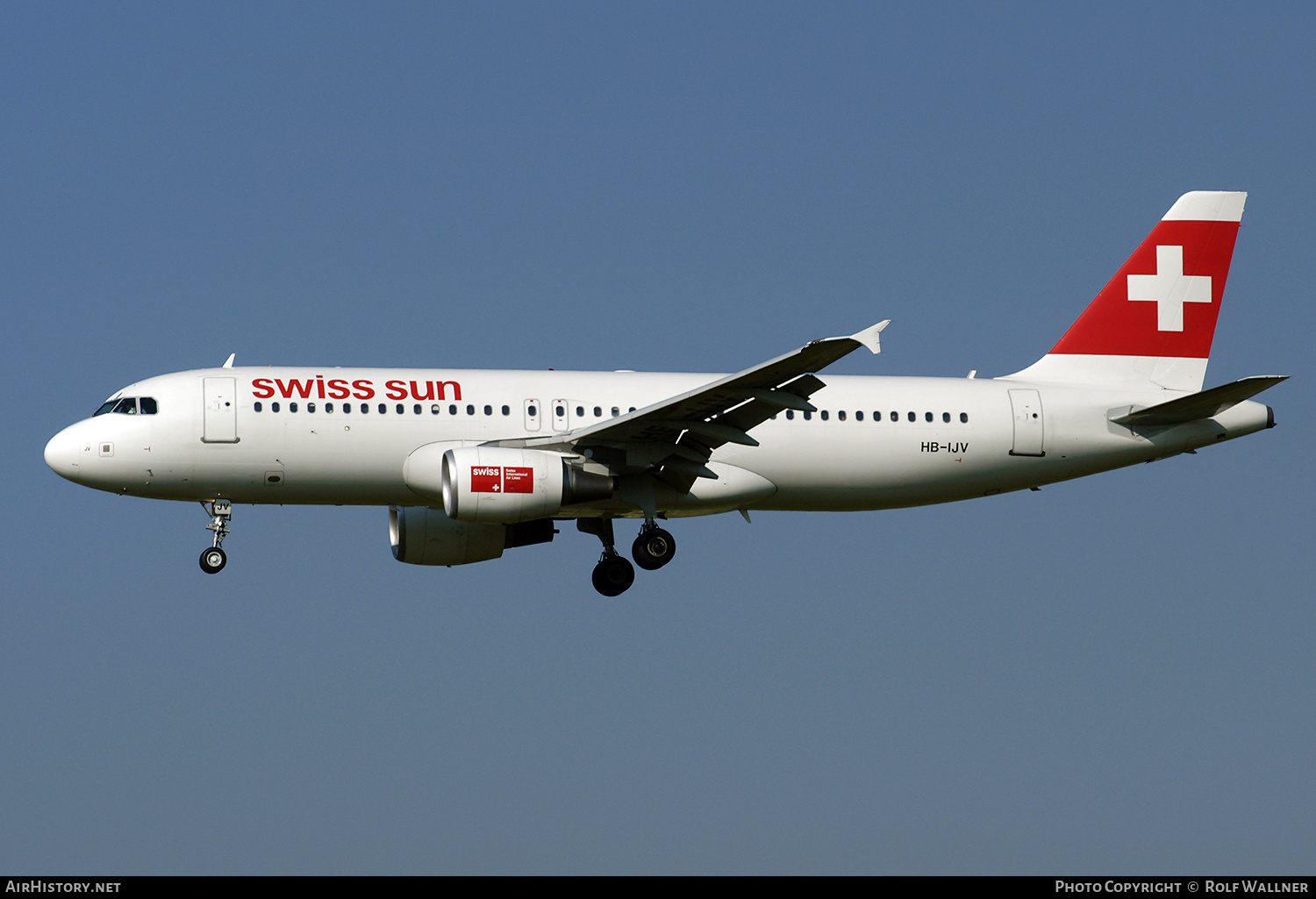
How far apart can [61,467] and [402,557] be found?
7116mm

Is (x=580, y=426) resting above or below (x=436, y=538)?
above

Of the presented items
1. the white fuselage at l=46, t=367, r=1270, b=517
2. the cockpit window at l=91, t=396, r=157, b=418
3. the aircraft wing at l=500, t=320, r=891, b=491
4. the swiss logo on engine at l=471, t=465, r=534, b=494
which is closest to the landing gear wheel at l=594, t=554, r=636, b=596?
the white fuselage at l=46, t=367, r=1270, b=517

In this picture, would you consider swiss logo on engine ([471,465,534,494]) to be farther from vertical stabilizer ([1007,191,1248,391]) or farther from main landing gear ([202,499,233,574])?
vertical stabilizer ([1007,191,1248,391])

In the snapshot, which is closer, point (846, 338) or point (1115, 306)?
point (846, 338)

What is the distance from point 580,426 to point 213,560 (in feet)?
24.3

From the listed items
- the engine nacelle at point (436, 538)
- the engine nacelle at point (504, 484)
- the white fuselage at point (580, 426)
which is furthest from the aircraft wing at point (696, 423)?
the engine nacelle at point (436, 538)

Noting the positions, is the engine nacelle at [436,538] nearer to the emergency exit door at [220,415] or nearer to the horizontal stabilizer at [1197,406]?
the emergency exit door at [220,415]

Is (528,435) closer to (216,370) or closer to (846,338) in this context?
(216,370)

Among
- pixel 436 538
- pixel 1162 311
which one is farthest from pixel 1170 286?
pixel 436 538

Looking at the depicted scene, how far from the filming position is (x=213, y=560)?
110 feet

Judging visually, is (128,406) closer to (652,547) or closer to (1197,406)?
(652,547)

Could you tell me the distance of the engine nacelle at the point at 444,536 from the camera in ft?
119

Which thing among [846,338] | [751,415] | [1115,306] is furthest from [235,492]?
[1115,306]
